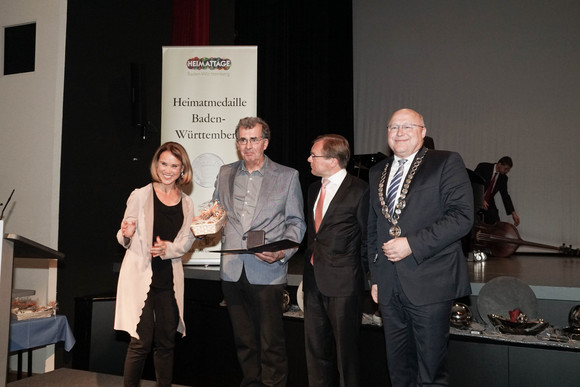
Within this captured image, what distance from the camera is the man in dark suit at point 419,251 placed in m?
2.38

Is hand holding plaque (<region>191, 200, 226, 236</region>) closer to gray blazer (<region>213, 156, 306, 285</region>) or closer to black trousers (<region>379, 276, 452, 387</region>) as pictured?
gray blazer (<region>213, 156, 306, 285</region>)

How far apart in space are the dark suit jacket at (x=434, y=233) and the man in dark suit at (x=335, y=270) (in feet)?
1.04

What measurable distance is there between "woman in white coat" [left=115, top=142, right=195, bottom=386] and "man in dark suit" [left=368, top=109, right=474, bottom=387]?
116 cm

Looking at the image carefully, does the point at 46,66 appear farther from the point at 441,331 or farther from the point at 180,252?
the point at 441,331

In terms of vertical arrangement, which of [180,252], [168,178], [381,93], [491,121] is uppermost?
[381,93]

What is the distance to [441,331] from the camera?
2408mm

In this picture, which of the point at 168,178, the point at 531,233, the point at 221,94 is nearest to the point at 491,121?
the point at 531,233

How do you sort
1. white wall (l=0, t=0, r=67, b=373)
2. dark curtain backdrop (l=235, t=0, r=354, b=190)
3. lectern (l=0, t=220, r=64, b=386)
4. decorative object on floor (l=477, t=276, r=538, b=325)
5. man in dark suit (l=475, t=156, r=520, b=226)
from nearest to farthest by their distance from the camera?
lectern (l=0, t=220, r=64, b=386) → decorative object on floor (l=477, t=276, r=538, b=325) → white wall (l=0, t=0, r=67, b=373) → dark curtain backdrop (l=235, t=0, r=354, b=190) → man in dark suit (l=475, t=156, r=520, b=226)

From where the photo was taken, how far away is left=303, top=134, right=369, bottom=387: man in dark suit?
2814mm

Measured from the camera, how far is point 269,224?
3.01 metres

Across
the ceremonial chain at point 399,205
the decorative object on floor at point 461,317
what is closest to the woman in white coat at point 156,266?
the ceremonial chain at point 399,205

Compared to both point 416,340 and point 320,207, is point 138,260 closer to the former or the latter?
point 320,207

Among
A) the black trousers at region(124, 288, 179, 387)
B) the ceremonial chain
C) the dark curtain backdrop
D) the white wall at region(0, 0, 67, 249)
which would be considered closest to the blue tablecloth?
the white wall at region(0, 0, 67, 249)

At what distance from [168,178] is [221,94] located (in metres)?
1.75
